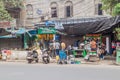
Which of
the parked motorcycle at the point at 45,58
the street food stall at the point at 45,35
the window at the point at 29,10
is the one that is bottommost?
the parked motorcycle at the point at 45,58

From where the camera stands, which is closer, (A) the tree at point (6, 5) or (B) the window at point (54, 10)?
(A) the tree at point (6, 5)

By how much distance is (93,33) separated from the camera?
95.0 feet

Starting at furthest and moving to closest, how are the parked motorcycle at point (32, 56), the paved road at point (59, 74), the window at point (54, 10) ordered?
the window at point (54, 10), the parked motorcycle at point (32, 56), the paved road at point (59, 74)

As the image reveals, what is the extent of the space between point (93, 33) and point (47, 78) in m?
14.9

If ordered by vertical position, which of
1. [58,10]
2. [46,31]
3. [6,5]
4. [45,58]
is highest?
[6,5]

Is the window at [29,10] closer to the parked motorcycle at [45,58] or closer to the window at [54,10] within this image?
the window at [54,10]

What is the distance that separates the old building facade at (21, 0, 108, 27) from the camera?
3509 centimetres

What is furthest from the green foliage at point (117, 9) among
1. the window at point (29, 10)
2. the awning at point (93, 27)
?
the window at point (29, 10)

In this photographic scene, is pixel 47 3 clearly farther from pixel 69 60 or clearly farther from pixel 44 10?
pixel 69 60

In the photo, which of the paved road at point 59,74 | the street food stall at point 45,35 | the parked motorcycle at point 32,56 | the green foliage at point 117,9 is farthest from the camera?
the street food stall at point 45,35

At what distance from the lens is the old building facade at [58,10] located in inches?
1382

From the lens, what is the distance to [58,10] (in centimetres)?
3681

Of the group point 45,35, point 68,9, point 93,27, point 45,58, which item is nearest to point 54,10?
point 68,9

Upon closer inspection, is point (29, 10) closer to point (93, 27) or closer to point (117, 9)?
point (93, 27)
